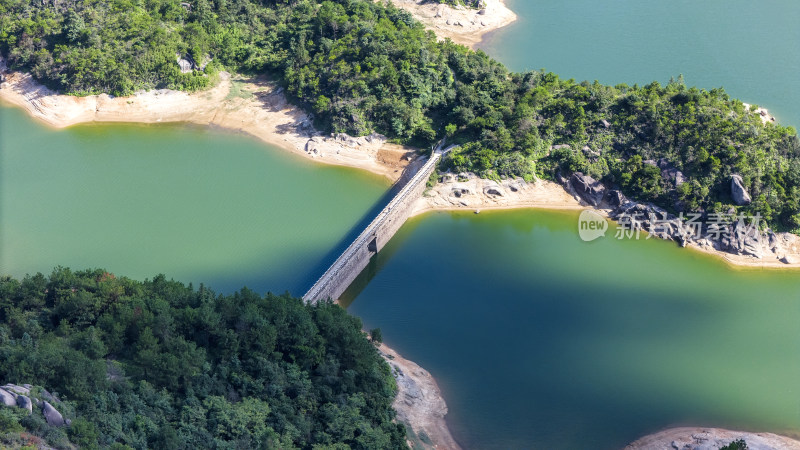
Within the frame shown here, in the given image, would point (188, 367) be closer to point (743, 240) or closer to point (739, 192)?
point (743, 240)

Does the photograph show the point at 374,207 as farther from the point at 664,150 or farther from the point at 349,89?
the point at 664,150

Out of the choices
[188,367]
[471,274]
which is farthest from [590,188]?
[188,367]

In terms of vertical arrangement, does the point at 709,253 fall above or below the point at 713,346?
above

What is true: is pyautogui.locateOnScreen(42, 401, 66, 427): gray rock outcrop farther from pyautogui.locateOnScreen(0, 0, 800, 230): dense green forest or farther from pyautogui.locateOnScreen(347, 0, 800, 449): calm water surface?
pyautogui.locateOnScreen(0, 0, 800, 230): dense green forest

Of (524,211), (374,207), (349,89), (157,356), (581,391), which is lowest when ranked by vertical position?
(157,356)

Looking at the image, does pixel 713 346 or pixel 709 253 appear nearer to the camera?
pixel 713 346

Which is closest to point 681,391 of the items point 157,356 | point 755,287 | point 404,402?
point 755,287

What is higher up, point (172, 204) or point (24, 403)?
point (172, 204)
